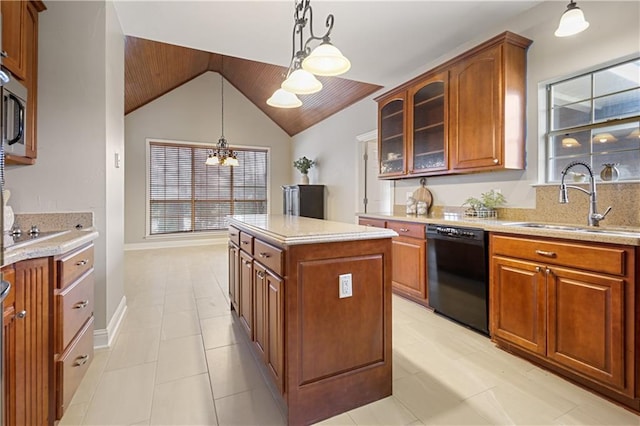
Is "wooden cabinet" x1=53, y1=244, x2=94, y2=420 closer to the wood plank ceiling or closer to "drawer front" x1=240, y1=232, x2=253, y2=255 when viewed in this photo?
"drawer front" x1=240, y1=232, x2=253, y2=255

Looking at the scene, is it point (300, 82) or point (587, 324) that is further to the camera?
point (300, 82)

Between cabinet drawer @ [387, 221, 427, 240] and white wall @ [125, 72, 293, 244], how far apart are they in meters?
5.07

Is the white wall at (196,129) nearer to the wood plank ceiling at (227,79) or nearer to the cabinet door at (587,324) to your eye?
the wood plank ceiling at (227,79)

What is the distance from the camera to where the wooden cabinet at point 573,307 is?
159 cm

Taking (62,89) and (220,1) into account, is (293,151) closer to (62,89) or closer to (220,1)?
(220,1)

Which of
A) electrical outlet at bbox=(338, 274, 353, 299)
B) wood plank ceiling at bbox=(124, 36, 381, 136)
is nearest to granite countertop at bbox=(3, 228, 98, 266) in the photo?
electrical outlet at bbox=(338, 274, 353, 299)

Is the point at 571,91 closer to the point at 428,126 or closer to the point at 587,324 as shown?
the point at 428,126

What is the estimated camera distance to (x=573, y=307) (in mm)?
1791

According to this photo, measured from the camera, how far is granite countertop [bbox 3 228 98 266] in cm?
124

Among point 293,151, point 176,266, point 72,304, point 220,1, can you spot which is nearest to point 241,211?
point 293,151

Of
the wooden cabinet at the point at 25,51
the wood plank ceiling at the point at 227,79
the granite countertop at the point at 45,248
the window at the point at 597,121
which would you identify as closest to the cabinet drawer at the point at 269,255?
the granite countertop at the point at 45,248

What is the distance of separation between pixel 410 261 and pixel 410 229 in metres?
0.33

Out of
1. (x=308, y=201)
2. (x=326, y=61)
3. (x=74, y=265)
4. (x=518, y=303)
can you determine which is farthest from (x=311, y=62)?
(x=308, y=201)

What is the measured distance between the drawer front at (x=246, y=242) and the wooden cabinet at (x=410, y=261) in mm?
1603
